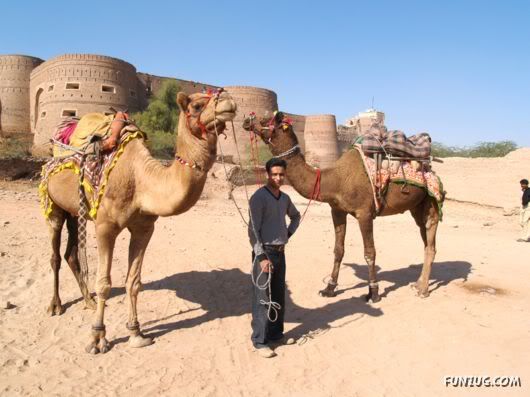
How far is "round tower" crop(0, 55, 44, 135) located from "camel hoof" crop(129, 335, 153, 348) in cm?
3263

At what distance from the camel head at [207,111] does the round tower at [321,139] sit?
37.9 metres

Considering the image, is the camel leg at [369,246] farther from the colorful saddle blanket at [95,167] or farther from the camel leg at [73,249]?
the camel leg at [73,249]

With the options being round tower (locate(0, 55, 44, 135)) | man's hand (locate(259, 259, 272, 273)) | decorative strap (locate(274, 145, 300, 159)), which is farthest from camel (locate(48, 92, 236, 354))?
round tower (locate(0, 55, 44, 135))

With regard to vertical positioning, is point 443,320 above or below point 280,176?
below

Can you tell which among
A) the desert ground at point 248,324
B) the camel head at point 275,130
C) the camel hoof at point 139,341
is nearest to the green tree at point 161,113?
the desert ground at point 248,324

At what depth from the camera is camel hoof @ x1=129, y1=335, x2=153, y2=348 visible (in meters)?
3.95

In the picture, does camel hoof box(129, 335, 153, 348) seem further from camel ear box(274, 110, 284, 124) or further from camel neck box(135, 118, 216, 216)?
camel ear box(274, 110, 284, 124)

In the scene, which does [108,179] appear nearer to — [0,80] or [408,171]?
[408,171]

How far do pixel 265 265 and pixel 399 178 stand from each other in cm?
291

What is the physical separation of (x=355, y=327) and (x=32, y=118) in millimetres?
33431

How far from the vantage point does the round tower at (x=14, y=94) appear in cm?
3052

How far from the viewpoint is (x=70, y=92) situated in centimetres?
2748

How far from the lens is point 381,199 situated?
220 inches

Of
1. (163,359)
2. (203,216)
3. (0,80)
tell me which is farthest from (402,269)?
(0,80)
